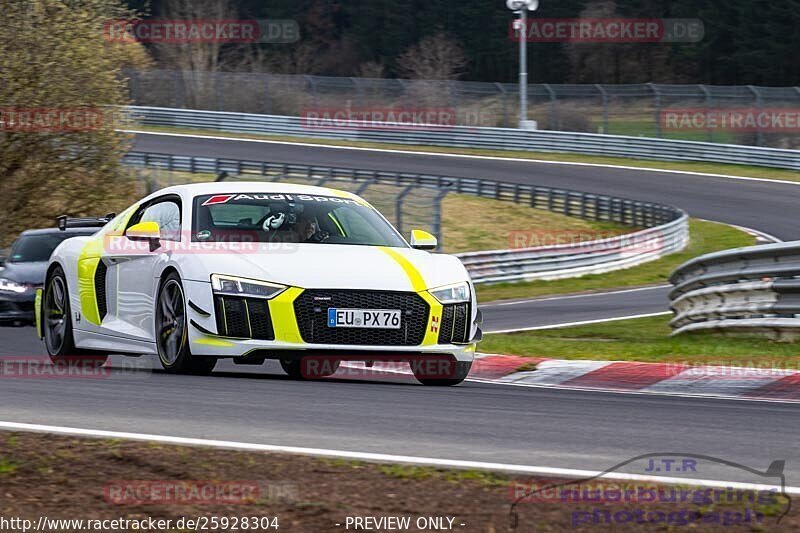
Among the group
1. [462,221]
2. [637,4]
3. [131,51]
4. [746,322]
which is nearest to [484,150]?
[462,221]

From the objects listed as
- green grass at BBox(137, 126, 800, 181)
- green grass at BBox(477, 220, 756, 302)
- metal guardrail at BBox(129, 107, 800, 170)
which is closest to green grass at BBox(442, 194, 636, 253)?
green grass at BBox(477, 220, 756, 302)

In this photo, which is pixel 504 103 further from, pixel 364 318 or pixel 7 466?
pixel 7 466

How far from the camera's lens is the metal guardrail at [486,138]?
46.2 meters

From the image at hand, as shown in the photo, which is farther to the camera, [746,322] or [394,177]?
[394,177]

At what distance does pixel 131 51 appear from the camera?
64875 mm

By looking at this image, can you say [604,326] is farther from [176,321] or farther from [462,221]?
[462,221]

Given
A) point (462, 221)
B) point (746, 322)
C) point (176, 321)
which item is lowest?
point (462, 221)

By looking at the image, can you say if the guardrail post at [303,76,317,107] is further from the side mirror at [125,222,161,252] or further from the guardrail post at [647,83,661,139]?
the side mirror at [125,222,161,252]

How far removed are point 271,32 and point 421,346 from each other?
3329 inches

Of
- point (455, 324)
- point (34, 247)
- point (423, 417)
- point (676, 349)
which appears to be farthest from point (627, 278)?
point (423, 417)

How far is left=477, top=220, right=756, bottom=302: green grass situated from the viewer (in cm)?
2560

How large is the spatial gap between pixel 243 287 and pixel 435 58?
7647 centimetres

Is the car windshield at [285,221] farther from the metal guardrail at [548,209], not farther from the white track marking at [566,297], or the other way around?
the white track marking at [566,297]

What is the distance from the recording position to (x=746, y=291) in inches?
501
